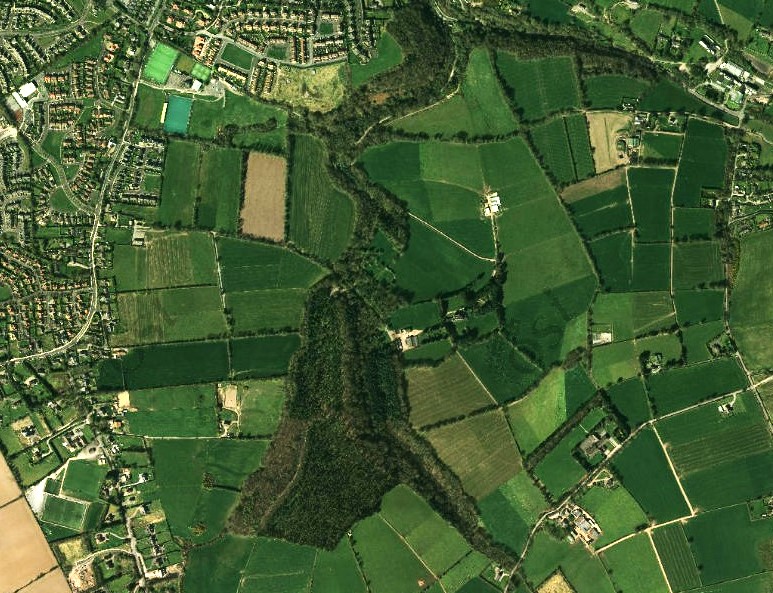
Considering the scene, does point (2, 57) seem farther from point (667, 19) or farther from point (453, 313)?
point (667, 19)

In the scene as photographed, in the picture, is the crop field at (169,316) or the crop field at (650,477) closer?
the crop field at (169,316)

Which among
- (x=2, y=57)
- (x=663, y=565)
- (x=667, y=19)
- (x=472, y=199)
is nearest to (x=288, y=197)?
(x=472, y=199)

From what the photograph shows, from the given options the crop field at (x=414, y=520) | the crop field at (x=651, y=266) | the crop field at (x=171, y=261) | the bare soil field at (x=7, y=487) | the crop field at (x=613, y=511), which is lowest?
the bare soil field at (x=7, y=487)

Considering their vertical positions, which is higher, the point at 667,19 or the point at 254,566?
the point at 667,19

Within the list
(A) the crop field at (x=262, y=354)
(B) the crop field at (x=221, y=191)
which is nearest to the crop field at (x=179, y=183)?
(B) the crop field at (x=221, y=191)

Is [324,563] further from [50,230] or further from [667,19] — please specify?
[667,19]

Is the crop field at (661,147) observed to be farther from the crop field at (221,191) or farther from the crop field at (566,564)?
the crop field at (221,191)

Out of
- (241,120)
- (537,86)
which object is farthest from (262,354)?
(537,86)

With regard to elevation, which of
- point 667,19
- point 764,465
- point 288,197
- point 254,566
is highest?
point 667,19

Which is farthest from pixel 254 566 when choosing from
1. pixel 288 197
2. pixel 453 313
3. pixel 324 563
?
pixel 288 197
